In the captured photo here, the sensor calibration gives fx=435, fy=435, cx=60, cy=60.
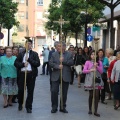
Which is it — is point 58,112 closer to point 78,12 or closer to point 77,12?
point 78,12

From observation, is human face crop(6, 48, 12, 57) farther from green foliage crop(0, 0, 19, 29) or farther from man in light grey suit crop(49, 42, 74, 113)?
green foliage crop(0, 0, 19, 29)

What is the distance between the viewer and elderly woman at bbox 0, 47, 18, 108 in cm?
1233

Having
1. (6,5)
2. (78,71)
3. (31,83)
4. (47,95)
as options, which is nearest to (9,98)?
(31,83)

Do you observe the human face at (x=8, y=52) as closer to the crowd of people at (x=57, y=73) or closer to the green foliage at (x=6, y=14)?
the crowd of people at (x=57, y=73)

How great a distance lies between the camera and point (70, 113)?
37.7ft

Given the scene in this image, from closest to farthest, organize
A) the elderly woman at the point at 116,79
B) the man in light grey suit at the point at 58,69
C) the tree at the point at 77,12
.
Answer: the man in light grey suit at the point at 58,69, the elderly woman at the point at 116,79, the tree at the point at 77,12

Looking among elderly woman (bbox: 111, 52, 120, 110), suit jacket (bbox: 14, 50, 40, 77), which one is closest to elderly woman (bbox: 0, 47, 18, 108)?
suit jacket (bbox: 14, 50, 40, 77)

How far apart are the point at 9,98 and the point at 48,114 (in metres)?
1.93

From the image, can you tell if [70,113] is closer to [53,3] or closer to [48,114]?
[48,114]

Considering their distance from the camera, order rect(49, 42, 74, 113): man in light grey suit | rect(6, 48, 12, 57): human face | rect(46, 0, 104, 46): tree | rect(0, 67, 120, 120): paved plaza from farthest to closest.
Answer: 1. rect(46, 0, 104, 46): tree
2. rect(6, 48, 12, 57): human face
3. rect(49, 42, 74, 113): man in light grey suit
4. rect(0, 67, 120, 120): paved plaza

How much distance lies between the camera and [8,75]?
1232 centimetres

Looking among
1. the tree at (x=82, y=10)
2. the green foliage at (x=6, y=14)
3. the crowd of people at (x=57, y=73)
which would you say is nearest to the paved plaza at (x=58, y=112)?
the crowd of people at (x=57, y=73)

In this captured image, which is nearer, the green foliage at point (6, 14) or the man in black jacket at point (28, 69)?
the man in black jacket at point (28, 69)

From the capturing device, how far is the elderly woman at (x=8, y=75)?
40.4ft
